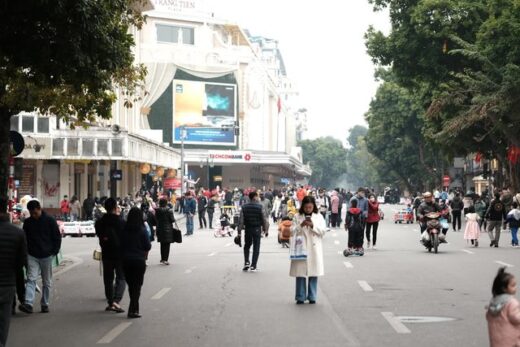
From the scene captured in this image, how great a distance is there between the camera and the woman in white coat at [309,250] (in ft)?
47.9

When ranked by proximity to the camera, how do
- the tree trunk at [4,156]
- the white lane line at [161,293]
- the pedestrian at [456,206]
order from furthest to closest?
the pedestrian at [456,206]
the tree trunk at [4,156]
the white lane line at [161,293]

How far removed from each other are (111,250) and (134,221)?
1.24m

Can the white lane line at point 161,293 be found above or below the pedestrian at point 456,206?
below

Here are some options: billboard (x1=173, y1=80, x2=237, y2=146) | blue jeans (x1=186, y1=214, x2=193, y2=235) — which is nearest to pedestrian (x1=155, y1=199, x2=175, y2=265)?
blue jeans (x1=186, y1=214, x2=193, y2=235)

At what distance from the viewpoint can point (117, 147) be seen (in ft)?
185

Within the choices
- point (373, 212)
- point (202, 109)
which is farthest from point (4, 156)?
point (202, 109)

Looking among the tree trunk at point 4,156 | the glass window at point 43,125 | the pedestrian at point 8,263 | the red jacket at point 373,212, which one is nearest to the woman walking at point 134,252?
the pedestrian at point 8,263

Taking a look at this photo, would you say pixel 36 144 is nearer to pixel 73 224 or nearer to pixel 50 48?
pixel 73 224

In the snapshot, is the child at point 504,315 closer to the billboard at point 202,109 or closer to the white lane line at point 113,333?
the white lane line at point 113,333

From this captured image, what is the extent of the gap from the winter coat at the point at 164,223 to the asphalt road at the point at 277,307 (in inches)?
28.0

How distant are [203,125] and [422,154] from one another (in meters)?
29.3

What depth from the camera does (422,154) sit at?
9150 cm

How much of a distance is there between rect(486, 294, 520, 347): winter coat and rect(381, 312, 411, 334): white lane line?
4.30 metres

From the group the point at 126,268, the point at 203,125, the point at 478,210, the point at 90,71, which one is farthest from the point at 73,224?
the point at 203,125
